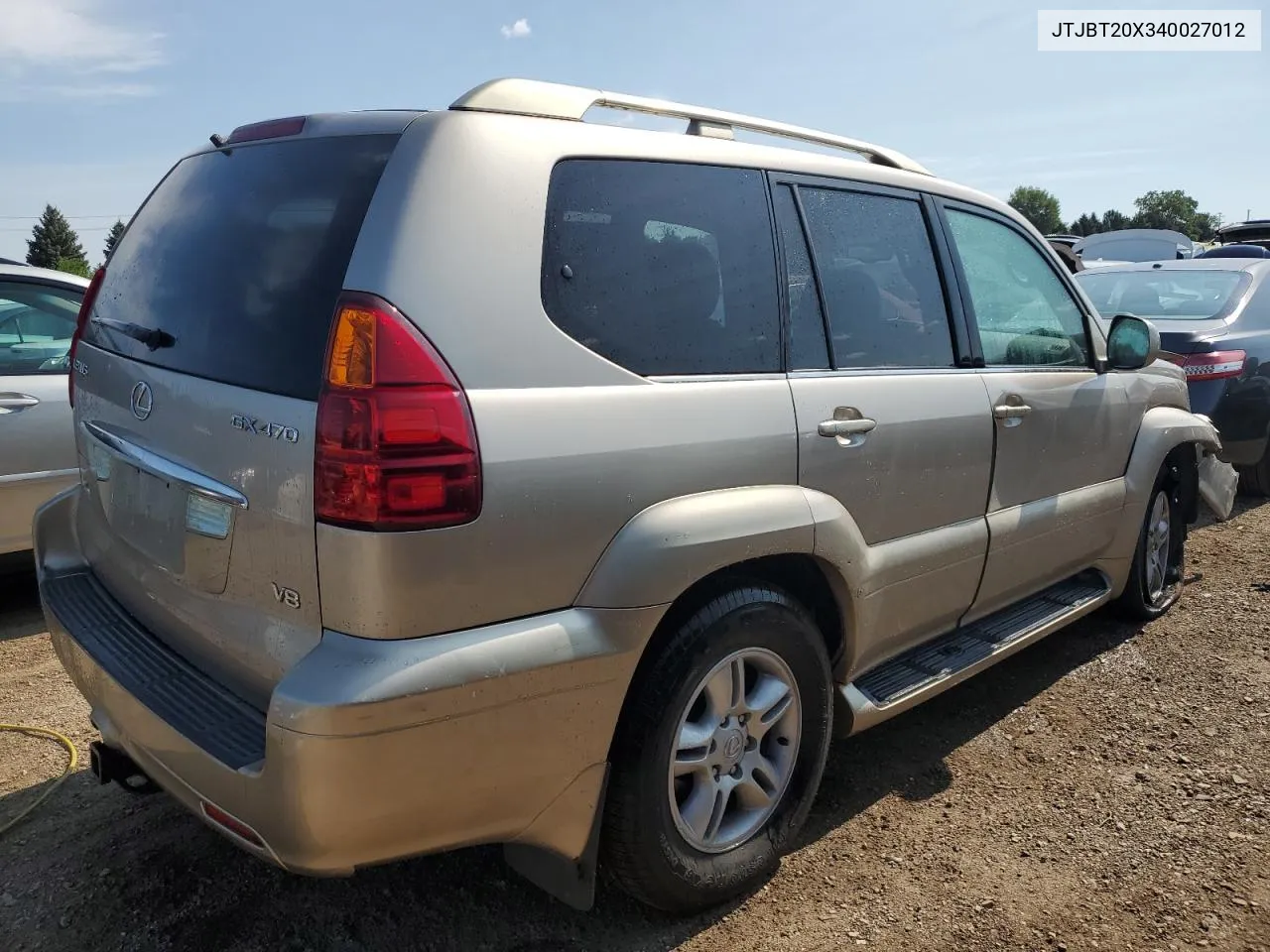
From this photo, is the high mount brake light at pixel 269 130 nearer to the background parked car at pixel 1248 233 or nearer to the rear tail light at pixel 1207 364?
the rear tail light at pixel 1207 364

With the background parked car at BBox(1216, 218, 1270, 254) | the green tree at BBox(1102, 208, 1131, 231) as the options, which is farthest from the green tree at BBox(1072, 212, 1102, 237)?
the background parked car at BBox(1216, 218, 1270, 254)

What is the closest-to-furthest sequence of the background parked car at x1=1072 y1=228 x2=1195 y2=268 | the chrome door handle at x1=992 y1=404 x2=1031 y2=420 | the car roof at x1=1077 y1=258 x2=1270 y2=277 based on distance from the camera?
1. the chrome door handle at x1=992 y1=404 x2=1031 y2=420
2. the car roof at x1=1077 y1=258 x2=1270 y2=277
3. the background parked car at x1=1072 y1=228 x2=1195 y2=268

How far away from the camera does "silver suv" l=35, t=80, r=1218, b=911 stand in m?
1.84

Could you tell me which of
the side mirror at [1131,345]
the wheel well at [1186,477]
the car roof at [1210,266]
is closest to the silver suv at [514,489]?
the side mirror at [1131,345]

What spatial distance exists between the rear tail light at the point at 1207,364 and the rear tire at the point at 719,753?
487 centimetres

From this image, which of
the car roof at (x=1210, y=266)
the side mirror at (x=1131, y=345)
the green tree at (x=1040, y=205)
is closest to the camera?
the side mirror at (x=1131, y=345)

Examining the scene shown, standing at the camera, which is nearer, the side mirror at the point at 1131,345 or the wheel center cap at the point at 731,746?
the wheel center cap at the point at 731,746

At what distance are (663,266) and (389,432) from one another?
823mm

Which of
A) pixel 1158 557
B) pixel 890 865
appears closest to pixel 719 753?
pixel 890 865

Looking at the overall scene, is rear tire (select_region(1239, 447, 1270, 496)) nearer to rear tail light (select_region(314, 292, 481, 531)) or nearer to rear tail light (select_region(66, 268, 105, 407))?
rear tail light (select_region(314, 292, 481, 531))

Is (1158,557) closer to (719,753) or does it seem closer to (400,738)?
(719,753)

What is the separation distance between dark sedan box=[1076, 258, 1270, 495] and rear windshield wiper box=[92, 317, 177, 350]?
19.4 ft

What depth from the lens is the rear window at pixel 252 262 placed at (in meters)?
1.97

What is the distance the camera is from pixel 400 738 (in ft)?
5.96
